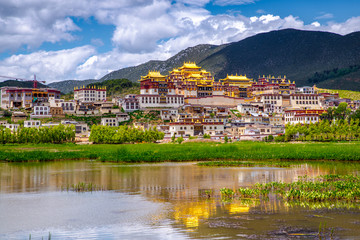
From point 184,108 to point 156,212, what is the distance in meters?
109

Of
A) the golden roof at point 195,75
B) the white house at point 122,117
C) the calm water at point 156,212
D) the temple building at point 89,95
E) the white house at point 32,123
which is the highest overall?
the golden roof at point 195,75

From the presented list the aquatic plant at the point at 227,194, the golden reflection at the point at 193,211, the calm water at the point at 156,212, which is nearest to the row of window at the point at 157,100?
the calm water at the point at 156,212

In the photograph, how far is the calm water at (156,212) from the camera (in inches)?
773

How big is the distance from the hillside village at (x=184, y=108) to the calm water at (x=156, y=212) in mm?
66432

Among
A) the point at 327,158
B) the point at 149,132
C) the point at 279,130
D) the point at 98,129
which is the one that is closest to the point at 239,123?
the point at 279,130

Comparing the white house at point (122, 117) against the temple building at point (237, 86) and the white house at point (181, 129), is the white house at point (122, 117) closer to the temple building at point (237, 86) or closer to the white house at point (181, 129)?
the white house at point (181, 129)

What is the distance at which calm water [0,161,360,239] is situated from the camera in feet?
64.4

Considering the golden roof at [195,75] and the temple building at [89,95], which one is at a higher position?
the golden roof at [195,75]

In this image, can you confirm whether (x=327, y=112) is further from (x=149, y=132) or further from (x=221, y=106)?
(x=149, y=132)

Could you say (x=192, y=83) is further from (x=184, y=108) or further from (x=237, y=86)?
(x=237, y=86)

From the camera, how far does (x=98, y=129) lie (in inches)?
3654

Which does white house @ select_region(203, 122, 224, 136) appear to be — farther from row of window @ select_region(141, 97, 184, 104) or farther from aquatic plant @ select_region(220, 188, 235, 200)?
aquatic plant @ select_region(220, 188, 235, 200)

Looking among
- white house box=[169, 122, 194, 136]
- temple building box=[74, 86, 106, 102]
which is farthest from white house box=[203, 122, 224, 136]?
temple building box=[74, 86, 106, 102]

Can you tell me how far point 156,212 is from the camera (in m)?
23.8
